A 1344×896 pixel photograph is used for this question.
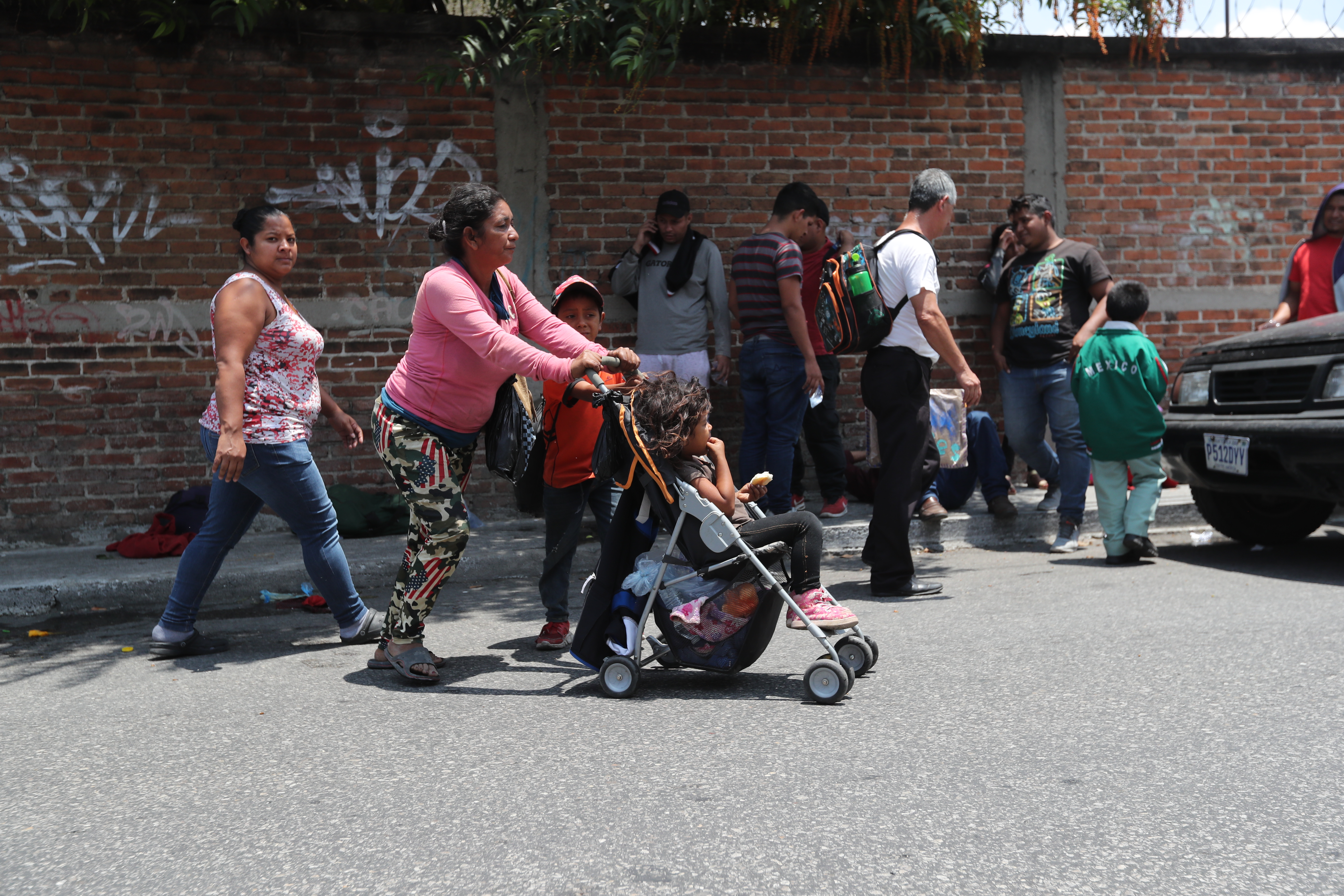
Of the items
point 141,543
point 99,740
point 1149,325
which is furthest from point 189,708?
point 1149,325

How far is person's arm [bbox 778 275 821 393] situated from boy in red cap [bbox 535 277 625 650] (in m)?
2.14

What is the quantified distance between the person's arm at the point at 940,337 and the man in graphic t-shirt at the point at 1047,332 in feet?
6.92

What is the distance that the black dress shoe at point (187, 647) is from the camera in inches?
189

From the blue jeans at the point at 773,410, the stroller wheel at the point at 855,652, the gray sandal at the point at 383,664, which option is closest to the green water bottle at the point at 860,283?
the blue jeans at the point at 773,410

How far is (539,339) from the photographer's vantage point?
14.9 ft

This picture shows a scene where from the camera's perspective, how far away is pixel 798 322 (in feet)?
22.7

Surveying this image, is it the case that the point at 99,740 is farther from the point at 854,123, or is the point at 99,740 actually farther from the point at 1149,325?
the point at 1149,325

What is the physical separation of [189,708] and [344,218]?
4479 millimetres

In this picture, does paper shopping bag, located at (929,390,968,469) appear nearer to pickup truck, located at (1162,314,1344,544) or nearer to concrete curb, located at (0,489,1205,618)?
concrete curb, located at (0,489,1205,618)

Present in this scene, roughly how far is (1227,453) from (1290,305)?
95.2 inches

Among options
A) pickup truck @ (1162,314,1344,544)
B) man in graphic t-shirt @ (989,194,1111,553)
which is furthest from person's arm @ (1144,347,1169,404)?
man in graphic t-shirt @ (989,194,1111,553)

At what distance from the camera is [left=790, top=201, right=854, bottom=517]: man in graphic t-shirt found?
766 centimetres

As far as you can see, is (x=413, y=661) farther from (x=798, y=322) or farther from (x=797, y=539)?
(x=798, y=322)

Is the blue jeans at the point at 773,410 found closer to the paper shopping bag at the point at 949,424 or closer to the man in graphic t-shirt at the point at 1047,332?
the paper shopping bag at the point at 949,424
